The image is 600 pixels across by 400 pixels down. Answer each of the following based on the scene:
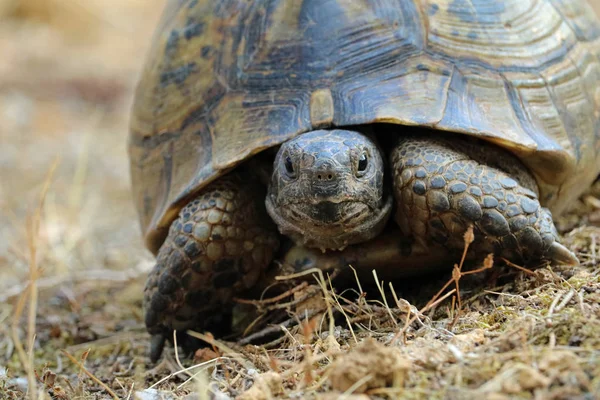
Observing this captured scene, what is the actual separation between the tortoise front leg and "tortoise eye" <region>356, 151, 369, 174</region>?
702 millimetres

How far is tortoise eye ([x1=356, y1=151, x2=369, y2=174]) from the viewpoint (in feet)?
10.1

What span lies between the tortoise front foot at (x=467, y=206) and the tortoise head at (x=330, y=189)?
6.2 inches

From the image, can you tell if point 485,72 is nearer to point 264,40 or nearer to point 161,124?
point 264,40

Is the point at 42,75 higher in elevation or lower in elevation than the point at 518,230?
higher

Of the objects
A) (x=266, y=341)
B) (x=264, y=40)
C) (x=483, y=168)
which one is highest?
(x=264, y=40)

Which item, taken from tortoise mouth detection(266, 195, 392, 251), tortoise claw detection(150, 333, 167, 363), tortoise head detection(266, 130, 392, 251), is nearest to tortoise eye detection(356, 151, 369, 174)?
tortoise head detection(266, 130, 392, 251)

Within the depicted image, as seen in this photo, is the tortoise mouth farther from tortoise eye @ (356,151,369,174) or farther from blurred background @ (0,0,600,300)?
blurred background @ (0,0,600,300)

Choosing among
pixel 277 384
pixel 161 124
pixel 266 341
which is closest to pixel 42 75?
pixel 161 124

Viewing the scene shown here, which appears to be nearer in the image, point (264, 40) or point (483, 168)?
point (483, 168)

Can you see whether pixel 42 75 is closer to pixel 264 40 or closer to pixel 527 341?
pixel 264 40

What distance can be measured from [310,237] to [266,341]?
0.56 meters

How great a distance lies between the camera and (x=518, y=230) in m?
3.03

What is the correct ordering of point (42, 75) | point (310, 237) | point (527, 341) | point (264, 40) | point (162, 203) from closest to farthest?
point (527, 341) → point (310, 237) → point (264, 40) → point (162, 203) → point (42, 75)

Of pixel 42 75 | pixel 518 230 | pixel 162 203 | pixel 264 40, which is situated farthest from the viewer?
pixel 42 75
